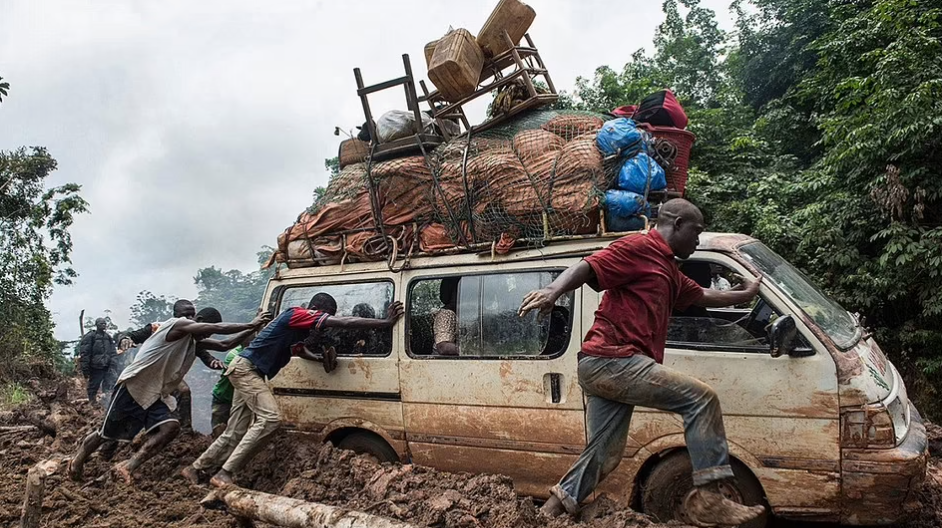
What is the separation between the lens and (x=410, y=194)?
504 centimetres

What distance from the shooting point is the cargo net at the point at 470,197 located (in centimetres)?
436

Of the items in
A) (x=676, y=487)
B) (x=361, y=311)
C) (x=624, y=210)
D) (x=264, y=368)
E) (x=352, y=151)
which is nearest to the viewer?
(x=676, y=487)

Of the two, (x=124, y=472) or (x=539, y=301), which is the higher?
(x=539, y=301)

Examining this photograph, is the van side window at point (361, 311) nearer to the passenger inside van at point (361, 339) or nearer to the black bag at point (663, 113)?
the passenger inside van at point (361, 339)

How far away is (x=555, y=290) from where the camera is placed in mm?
2967

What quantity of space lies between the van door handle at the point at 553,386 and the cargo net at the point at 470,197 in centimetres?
94

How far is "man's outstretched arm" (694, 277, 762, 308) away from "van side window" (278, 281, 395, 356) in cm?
236

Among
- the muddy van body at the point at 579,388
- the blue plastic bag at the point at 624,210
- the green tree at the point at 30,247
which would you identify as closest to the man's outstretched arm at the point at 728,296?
the muddy van body at the point at 579,388

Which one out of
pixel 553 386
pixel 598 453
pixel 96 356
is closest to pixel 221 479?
pixel 553 386

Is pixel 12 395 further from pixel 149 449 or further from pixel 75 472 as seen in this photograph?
pixel 149 449

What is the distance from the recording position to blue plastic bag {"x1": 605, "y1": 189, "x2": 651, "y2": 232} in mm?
4160

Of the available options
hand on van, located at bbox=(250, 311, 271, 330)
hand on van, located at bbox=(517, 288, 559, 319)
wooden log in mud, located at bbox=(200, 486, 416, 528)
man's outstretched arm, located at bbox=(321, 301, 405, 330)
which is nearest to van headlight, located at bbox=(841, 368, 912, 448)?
hand on van, located at bbox=(517, 288, 559, 319)

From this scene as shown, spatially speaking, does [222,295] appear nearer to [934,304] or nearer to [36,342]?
[36,342]

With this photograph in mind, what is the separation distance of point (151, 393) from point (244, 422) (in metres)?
0.90
